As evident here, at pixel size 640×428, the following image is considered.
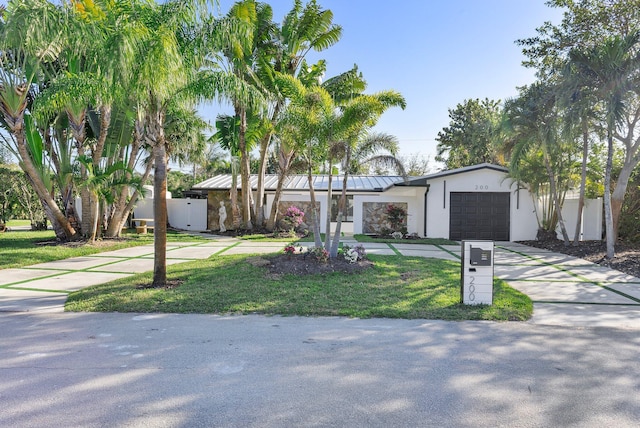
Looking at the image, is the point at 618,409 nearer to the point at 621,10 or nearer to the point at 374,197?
the point at 621,10

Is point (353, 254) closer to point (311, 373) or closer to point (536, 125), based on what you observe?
point (311, 373)

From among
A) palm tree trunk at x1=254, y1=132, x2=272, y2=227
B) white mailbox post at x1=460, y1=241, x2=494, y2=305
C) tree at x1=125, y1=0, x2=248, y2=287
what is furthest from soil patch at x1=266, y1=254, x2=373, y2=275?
palm tree trunk at x1=254, y1=132, x2=272, y2=227

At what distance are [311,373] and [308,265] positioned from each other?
16.8 ft

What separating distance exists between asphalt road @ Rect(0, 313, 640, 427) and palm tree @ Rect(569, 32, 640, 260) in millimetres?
8060

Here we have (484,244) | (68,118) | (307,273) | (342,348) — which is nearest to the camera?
(342,348)

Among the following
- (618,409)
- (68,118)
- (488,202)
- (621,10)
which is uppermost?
(621,10)

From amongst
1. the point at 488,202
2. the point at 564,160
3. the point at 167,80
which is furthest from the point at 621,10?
the point at 167,80

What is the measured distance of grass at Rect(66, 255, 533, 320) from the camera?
580 centimetres

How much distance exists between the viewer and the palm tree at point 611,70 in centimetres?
1016

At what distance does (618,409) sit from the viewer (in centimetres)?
309

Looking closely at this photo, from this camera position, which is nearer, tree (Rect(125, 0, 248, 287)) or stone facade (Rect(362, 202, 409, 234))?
tree (Rect(125, 0, 248, 287))

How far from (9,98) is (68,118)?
2.13 metres

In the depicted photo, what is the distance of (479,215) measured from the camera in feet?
57.8

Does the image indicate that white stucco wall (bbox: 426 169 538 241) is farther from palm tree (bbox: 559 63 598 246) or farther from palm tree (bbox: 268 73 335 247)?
palm tree (bbox: 268 73 335 247)
